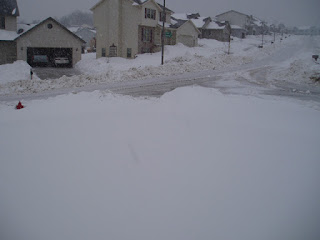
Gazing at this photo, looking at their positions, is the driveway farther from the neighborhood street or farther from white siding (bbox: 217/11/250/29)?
white siding (bbox: 217/11/250/29)

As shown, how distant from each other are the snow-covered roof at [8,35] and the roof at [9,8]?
238 cm

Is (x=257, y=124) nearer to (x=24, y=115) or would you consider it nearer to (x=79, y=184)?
(x=79, y=184)

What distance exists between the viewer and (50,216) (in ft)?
15.6

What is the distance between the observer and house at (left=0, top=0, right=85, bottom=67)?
32.0m

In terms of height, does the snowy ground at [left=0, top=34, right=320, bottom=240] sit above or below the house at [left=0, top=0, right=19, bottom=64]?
below

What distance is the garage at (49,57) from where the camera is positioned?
32875 mm

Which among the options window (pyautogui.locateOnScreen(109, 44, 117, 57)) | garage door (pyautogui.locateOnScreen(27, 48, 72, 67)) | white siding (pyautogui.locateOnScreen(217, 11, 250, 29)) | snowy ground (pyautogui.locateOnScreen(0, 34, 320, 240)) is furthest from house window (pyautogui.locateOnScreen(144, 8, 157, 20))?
white siding (pyautogui.locateOnScreen(217, 11, 250, 29))

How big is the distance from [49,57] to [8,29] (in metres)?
6.41

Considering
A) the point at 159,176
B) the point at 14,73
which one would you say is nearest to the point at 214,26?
the point at 14,73

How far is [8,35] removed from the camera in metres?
32.9

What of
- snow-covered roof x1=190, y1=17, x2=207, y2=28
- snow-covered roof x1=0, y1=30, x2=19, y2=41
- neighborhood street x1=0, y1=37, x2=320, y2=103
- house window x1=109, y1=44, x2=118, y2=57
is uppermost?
snow-covered roof x1=190, y1=17, x2=207, y2=28

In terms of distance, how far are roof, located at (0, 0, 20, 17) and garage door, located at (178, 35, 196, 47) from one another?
24.6 meters

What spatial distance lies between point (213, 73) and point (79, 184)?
1947 cm

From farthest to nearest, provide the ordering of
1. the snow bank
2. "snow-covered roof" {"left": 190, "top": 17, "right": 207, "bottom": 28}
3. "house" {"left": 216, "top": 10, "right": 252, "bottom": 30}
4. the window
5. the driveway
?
"house" {"left": 216, "top": 10, "right": 252, "bottom": 30} → "snow-covered roof" {"left": 190, "top": 17, "right": 207, "bottom": 28} → the window → the driveway → the snow bank
